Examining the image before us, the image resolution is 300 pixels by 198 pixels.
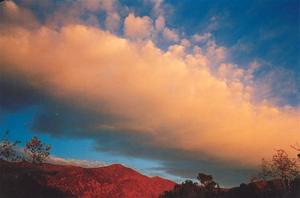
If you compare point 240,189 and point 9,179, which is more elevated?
point 240,189

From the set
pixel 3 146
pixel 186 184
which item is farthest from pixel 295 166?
pixel 3 146

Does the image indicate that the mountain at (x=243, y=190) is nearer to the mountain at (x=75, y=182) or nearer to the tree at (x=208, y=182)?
the tree at (x=208, y=182)

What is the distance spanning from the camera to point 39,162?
40.4 m

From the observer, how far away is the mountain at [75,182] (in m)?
36.2

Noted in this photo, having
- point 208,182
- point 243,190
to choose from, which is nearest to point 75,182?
point 208,182

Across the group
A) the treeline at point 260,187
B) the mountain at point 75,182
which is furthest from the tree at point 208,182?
the mountain at point 75,182

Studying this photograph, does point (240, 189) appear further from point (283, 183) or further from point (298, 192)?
point (298, 192)

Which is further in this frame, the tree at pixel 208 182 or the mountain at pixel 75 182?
the tree at pixel 208 182

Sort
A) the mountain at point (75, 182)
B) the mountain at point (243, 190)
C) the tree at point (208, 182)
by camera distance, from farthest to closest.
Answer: the tree at point (208, 182) → the mountain at point (243, 190) → the mountain at point (75, 182)

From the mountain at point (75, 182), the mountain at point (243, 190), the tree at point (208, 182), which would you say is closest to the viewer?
the mountain at point (75, 182)

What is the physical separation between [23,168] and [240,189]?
106 feet

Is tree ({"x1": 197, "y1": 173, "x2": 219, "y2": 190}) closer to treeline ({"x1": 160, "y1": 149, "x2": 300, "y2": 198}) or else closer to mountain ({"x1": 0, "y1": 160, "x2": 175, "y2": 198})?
treeline ({"x1": 160, "y1": 149, "x2": 300, "y2": 198})

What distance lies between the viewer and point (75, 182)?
8475 cm

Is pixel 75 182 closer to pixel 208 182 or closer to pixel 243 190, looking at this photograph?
pixel 208 182
